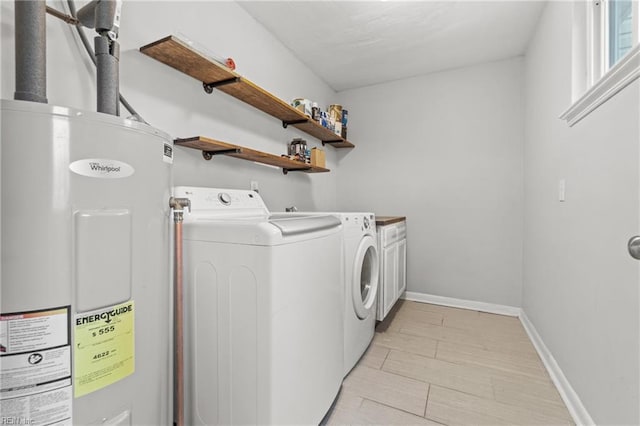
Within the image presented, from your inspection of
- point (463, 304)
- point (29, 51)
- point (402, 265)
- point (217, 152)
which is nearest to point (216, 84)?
point (217, 152)

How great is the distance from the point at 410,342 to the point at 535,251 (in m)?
1.15

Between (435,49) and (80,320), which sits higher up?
(435,49)

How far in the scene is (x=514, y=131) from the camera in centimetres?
264

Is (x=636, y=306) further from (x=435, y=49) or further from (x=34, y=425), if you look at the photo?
(x=435, y=49)

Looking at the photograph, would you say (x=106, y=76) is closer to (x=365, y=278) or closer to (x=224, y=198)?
(x=224, y=198)

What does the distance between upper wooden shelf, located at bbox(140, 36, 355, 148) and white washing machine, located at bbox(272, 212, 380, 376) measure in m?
0.80

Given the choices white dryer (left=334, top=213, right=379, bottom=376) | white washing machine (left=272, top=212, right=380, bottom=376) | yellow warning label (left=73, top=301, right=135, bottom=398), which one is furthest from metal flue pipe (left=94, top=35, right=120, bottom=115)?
white dryer (left=334, top=213, right=379, bottom=376)

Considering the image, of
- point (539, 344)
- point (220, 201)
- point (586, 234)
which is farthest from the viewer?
point (539, 344)

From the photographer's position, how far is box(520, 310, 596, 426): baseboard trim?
127cm

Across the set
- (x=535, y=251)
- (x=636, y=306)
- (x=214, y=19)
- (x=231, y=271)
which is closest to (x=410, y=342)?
(x=535, y=251)

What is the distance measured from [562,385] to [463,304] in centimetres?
134

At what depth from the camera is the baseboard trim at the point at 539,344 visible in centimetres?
131

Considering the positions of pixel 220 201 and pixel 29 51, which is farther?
pixel 220 201

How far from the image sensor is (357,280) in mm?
1696
